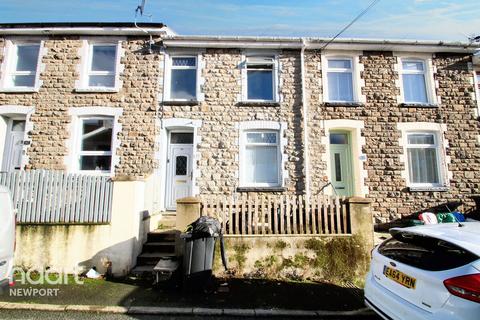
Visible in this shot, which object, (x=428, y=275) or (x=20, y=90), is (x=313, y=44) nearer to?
(x=428, y=275)

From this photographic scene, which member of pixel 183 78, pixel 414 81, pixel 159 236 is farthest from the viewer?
pixel 414 81

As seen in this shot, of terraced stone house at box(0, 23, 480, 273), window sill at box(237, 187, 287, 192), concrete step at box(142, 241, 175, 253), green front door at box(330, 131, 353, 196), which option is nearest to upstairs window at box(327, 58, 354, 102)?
terraced stone house at box(0, 23, 480, 273)

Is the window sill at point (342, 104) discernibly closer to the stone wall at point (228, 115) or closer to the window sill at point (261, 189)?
the stone wall at point (228, 115)

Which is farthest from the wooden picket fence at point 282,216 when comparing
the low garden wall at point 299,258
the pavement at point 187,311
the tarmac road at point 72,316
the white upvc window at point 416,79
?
the white upvc window at point 416,79

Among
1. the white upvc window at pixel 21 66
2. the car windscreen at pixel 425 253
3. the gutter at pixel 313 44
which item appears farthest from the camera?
the gutter at pixel 313 44

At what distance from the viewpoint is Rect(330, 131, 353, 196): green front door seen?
9.59 metres

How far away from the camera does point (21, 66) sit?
9672 mm

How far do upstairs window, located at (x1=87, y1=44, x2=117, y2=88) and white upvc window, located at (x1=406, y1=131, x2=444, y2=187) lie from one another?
35.1 feet

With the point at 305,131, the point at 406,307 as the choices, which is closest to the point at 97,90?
the point at 305,131

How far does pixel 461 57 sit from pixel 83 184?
1301cm

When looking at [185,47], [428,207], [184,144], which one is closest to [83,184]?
[184,144]

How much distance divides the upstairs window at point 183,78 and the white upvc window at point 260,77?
6.07 ft

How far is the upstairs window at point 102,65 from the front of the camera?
9500mm

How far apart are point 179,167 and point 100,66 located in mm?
4608
